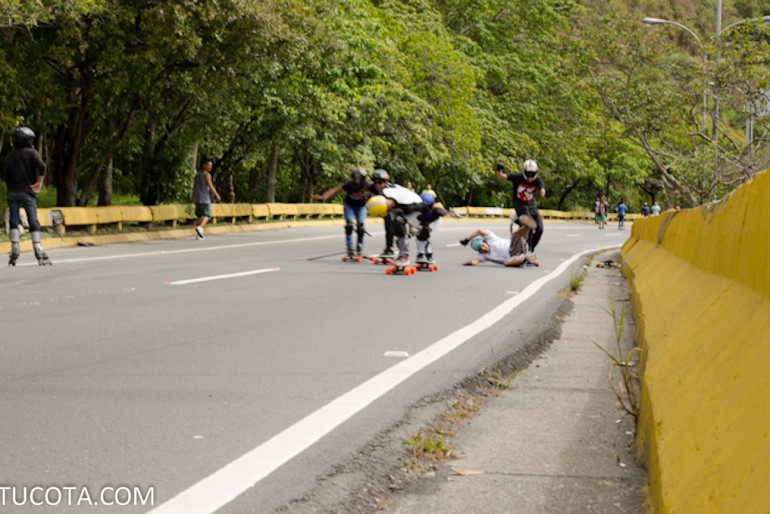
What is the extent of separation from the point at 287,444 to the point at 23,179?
1196 cm

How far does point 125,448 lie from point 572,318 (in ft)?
24.4

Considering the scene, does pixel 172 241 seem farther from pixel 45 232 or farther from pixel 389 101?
pixel 389 101

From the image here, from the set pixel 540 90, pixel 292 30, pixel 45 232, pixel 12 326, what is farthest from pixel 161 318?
pixel 540 90

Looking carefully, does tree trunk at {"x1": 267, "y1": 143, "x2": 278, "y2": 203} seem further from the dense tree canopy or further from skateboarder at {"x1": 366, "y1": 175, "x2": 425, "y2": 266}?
skateboarder at {"x1": 366, "y1": 175, "x2": 425, "y2": 266}

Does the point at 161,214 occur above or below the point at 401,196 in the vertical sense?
below

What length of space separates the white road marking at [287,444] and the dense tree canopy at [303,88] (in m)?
12.6

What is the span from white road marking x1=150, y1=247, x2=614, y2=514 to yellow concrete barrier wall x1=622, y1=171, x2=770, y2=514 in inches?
62.3

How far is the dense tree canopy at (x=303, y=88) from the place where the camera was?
22734 millimetres

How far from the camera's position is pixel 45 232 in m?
22.4

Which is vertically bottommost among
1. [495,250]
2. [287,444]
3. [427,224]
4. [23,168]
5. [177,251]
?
[177,251]

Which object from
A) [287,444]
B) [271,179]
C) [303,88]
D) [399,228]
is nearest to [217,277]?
[399,228]

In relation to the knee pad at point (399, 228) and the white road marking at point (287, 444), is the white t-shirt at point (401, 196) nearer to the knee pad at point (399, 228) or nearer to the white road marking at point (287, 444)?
the knee pad at point (399, 228)

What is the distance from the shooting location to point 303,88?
96.5ft

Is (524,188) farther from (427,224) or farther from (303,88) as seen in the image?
A: (303,88)
